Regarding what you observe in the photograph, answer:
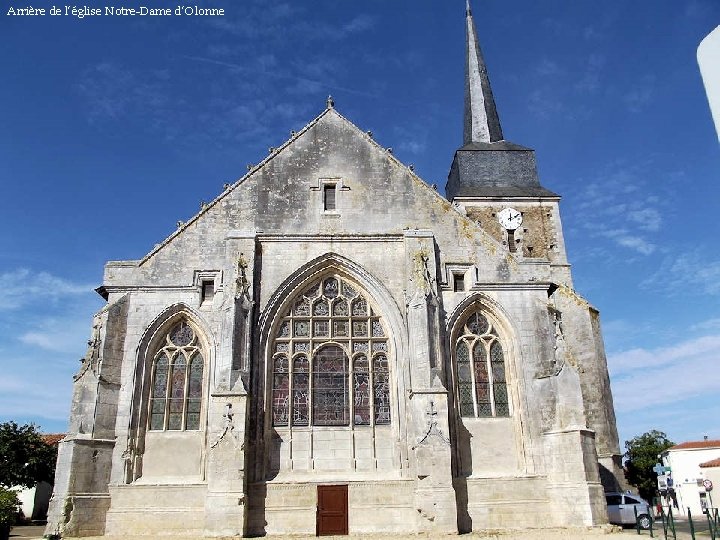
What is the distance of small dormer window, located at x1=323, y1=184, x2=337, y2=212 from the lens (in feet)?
52.5

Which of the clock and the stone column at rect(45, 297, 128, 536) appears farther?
the clock

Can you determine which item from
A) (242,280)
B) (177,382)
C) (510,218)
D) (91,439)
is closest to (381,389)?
(242,280)

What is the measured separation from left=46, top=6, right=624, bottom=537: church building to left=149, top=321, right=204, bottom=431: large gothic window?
39mm

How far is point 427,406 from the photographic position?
13344 mm

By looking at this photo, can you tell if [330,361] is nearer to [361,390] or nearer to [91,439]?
[361,390]

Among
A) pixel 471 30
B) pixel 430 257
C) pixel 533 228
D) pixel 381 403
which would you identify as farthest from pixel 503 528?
pixel 471 30

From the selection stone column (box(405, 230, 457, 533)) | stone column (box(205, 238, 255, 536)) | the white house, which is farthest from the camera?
the white house

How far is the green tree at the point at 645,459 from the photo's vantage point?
116 ft

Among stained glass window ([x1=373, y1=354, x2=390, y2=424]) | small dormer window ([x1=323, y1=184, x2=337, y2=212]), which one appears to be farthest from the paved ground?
small dormer window ([x1=323, y1=184, x2=337, y2=212])

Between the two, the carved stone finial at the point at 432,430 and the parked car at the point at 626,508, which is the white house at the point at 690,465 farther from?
the carved stone finial at the point at 432,430

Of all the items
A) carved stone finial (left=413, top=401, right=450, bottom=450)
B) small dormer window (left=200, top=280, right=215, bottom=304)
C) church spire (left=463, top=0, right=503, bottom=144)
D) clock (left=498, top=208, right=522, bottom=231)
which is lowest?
carved stone finial (left=413, top=401, right=450, bottom=450)

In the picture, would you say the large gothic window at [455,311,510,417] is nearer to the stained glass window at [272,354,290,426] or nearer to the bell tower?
the stained glass window at [272,354,290,426]

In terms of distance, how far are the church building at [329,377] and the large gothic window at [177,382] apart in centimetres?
4

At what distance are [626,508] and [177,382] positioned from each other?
1182cm
